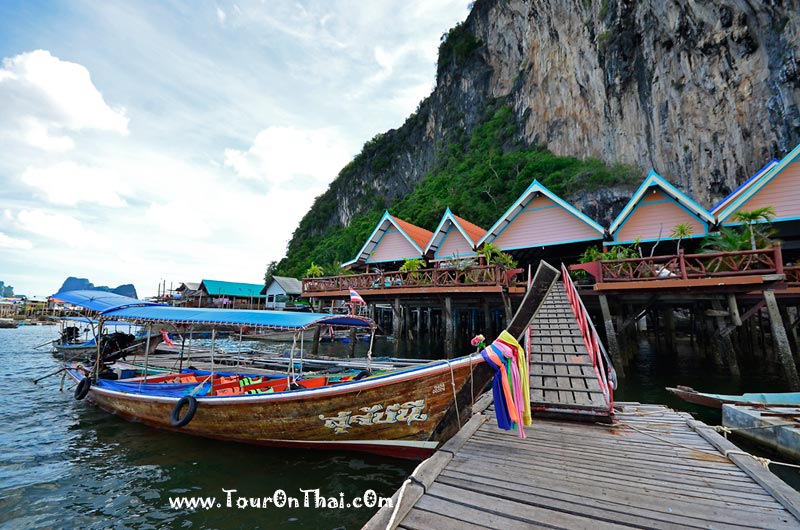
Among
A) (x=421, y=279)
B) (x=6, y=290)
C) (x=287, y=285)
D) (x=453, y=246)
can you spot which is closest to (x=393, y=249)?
(x=453, y=246)

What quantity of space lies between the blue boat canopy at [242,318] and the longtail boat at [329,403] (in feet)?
0.08

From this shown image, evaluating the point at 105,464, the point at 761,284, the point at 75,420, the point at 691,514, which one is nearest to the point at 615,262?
the point at 761,284

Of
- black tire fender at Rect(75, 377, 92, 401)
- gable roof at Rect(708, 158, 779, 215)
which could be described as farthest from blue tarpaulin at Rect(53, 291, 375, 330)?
gable roof at Rect(708, 158, 779, 215)

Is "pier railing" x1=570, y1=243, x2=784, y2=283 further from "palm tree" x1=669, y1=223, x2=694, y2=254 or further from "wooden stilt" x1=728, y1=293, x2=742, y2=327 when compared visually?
"palm tree" x1=669, y1=223, x2=694, y2=254

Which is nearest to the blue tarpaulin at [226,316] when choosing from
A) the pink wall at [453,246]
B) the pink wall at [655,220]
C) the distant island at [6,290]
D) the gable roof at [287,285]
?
the pink wall at [453,246]

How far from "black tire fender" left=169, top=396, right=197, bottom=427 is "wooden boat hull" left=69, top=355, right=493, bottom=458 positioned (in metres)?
0.12

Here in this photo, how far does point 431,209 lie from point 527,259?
20.5 m

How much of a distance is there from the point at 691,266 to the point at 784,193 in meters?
7.97

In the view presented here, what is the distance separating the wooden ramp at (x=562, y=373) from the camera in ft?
15.9

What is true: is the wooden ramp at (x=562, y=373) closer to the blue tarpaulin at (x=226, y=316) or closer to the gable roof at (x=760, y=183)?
the blue tarpaulin at (x=226, y=316)

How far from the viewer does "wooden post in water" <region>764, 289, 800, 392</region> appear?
29.5ft

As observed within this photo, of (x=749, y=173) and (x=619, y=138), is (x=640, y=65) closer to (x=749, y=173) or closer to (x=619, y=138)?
(x=619, y=138)

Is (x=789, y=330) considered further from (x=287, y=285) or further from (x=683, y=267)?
(x=287, y=285)

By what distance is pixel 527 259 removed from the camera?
71.1 ft
